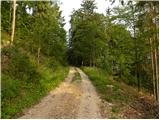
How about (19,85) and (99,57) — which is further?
(99,57)

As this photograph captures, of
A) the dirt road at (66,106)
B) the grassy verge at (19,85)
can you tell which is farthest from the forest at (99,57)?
the dirt road at (66,106)

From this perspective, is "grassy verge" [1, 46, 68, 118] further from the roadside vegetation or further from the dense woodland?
the dense woodland

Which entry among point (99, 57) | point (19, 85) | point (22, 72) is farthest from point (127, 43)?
point (99, 57)

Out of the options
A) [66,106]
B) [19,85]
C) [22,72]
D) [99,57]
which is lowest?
[66,106]

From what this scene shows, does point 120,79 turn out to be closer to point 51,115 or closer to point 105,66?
point 105,66

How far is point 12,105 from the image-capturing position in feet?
46.4

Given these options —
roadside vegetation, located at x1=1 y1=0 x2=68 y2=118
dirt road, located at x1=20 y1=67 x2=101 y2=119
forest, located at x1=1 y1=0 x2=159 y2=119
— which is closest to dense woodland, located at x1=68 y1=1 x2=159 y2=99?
forest, located at x1=1 y1=0 x2=159 y2=119

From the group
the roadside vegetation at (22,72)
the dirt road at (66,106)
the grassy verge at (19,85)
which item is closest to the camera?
the dirt road at (66,106)

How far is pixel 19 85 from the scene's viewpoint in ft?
→ 57.0

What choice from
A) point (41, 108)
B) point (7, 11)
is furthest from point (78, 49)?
point (41, 108)

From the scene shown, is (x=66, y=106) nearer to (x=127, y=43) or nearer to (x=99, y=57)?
(x=127, y=43)

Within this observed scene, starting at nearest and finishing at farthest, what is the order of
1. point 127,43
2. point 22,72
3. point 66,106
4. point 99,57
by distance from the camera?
point 66,106, point 22,72, point 127,43, point 99,57

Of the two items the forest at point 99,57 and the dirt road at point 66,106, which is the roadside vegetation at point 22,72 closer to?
the forest at point 99,57

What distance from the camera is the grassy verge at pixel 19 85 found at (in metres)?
14.1
